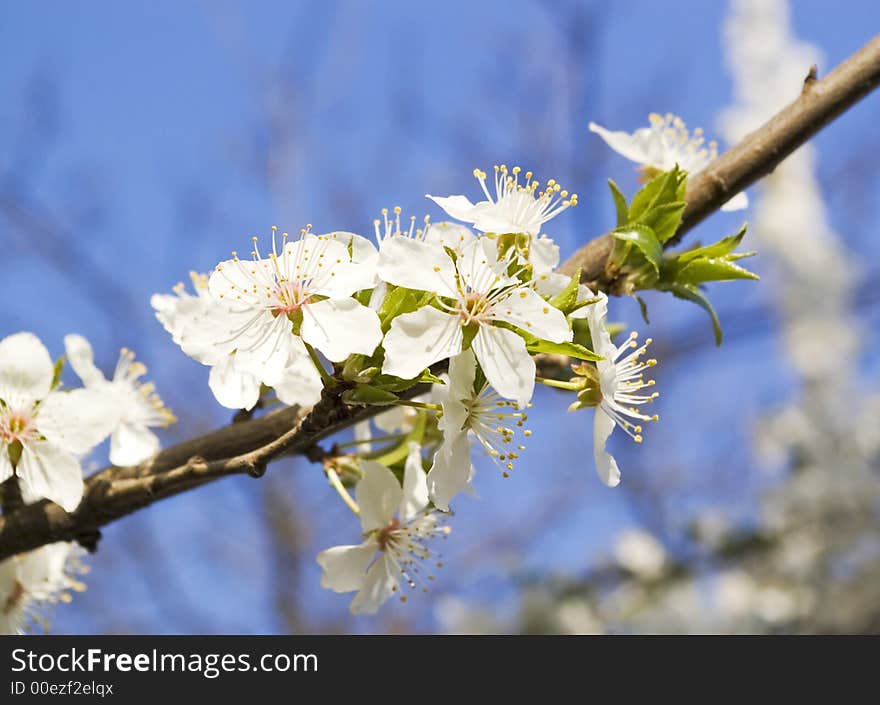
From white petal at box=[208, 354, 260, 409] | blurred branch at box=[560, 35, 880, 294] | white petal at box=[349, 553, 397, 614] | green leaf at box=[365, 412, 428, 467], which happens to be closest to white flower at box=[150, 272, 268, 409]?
white petal at box=[208, 354, 260, 409]

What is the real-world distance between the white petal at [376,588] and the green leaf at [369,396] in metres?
0.39

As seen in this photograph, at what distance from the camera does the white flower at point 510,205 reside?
3.58 feet

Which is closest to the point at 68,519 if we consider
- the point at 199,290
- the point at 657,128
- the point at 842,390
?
the point at 199,290

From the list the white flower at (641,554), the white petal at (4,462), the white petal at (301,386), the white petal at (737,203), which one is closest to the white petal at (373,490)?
the white petal at (301,386)

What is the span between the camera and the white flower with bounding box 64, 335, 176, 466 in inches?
55.7

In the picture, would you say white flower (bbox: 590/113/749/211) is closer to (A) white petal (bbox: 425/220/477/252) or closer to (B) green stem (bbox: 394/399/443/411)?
(A) white petal (bbox: 425/220/477/252)

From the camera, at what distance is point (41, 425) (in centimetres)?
125

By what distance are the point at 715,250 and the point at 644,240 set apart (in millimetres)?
152

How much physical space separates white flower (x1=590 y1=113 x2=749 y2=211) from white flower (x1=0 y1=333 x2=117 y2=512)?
2.83ft

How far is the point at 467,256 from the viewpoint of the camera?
3.58 ft

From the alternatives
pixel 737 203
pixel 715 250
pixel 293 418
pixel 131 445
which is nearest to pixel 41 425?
pixel 131 445

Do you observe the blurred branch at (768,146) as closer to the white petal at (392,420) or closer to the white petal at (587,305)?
the white petal at (587,305)

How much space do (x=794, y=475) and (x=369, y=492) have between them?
3.98 metres

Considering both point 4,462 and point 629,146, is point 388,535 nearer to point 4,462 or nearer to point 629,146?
point 4,462
